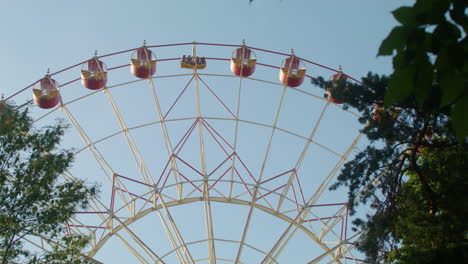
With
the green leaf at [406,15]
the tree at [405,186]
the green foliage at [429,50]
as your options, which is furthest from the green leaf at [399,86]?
the tree at [405,186]

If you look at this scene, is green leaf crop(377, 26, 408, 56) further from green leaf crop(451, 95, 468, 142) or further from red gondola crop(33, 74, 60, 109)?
red gondola crop(33, 74, 60, 109)

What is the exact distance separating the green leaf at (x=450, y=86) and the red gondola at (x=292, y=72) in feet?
72.1

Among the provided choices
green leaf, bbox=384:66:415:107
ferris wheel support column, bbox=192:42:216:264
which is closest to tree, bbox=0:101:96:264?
ferris wheel support column, bbox=192:42:216:264

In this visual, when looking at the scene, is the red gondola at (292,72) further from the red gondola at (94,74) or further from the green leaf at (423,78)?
the green leaf at (423,78)

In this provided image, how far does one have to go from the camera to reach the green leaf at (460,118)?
2.53 metres

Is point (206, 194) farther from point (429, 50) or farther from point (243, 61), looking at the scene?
point (429, 50)

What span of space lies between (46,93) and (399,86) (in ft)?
77.2

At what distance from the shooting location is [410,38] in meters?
2.69

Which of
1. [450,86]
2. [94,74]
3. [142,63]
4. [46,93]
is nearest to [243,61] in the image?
[142,63]

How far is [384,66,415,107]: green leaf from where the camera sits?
2.63m

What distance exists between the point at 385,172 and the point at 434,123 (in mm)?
2286

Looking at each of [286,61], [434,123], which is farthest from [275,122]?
[434,123]

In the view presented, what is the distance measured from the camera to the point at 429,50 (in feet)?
8.76

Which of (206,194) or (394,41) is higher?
(206,194)
